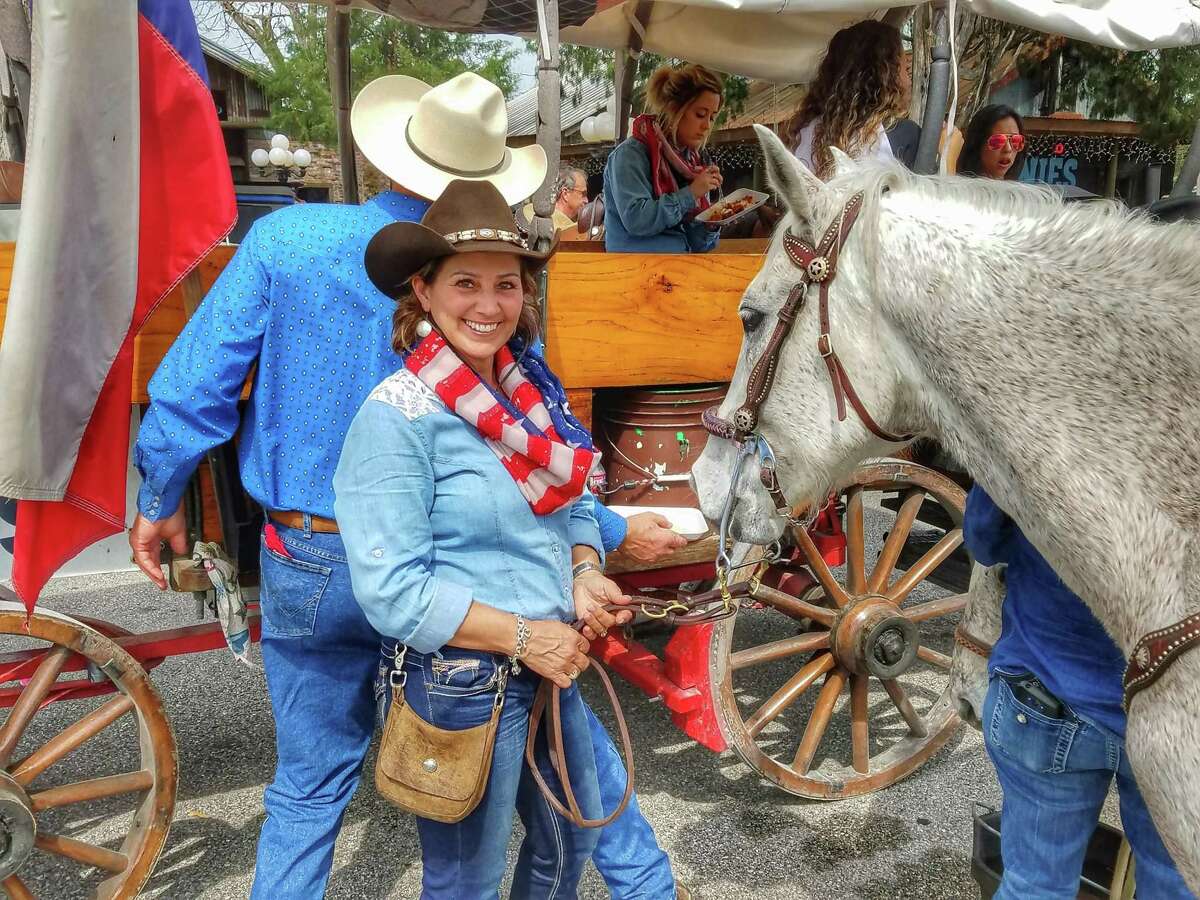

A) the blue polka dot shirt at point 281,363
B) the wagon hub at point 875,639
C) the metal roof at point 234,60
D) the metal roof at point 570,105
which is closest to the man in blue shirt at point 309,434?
the blue polka dot shirt at point 281,363

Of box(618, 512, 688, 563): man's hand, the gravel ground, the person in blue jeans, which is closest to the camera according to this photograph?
the person in blue jeans

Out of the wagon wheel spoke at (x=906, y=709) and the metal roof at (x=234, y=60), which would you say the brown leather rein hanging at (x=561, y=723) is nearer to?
the wagon wheel spoke at (x=906, y=709)

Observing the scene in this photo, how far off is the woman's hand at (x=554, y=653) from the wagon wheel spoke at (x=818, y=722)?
5.41 ft

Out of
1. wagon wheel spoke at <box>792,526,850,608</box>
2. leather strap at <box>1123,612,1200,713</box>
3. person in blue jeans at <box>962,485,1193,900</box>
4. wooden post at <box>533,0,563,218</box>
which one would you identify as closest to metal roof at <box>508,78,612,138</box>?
wagon wheel spoke at <box>792,526,850,608</box>

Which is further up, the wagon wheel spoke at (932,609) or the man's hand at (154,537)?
the man's hand at (154,537)

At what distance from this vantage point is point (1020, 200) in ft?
4.75

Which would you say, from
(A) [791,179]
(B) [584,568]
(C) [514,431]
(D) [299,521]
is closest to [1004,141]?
(A) [791,179]

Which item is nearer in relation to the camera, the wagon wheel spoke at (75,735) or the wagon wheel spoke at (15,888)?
the wagon wheel spoke at (15,888)

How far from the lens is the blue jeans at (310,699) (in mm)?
1962

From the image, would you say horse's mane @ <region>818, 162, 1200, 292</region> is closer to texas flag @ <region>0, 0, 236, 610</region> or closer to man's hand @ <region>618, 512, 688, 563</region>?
man's hand @ <region>618, 512, 688, 563</region>

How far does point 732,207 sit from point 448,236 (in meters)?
2.20

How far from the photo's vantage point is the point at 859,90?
10.3 ft

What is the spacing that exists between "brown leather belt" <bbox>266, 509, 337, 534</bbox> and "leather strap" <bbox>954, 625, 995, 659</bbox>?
1410mm

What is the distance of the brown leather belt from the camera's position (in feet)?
6.41
